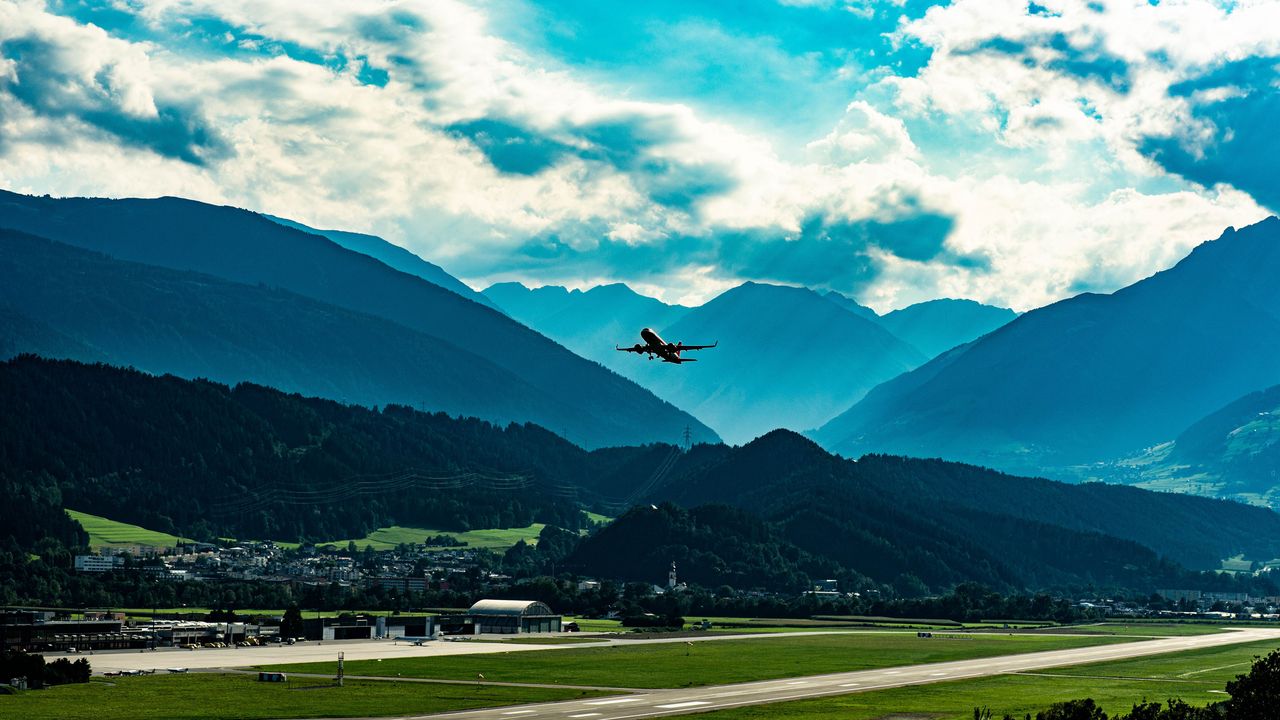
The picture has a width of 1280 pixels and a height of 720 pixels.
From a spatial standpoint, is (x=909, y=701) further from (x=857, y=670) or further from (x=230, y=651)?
(x=230, y=651)

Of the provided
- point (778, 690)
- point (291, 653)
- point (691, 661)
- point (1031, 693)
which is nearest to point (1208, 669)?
point (1031, 693)

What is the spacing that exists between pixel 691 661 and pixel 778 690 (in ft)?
→ 97.3

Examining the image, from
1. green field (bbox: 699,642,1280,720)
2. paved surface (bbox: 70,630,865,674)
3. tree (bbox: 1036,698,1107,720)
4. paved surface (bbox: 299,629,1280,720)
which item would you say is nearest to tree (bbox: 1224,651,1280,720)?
tree (bbox: 1036,698,1107,720)

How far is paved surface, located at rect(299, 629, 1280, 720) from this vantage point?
108m

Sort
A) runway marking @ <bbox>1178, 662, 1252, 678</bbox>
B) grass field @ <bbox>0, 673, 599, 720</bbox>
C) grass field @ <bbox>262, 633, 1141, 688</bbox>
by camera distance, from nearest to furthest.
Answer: grass field @ <bbox>0, 673, 599, 720</bbox>, grass field @ <bbox>262, 633, 1141, 688</bbox>, runway marking @ <bbox>1178, 662, 1252, 678</bbox>

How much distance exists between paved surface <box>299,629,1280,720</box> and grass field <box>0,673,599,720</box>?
5.47 m

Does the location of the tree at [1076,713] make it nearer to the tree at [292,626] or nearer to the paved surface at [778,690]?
the paved surface at [778,690]

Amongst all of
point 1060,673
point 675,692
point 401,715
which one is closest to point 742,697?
point 675,692

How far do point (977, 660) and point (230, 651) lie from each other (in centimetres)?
8118

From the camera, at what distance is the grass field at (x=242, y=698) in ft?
341

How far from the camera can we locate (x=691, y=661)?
515 ft

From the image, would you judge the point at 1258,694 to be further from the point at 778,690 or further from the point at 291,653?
the point at 291,653

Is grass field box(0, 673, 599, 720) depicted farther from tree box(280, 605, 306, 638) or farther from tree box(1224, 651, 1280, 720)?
tree box(1224, 651, 1280, 720)

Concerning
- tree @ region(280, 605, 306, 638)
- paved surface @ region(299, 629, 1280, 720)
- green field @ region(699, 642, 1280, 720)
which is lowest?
green field @ region(699, 642, 1280, 720)
